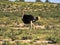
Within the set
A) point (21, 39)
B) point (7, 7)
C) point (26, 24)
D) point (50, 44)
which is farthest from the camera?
point (7, 7)

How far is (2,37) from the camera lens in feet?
58.6

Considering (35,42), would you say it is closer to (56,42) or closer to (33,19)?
(56,42)

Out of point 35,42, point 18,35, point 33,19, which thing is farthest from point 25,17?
point 35,42

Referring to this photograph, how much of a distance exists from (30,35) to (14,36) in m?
0.96

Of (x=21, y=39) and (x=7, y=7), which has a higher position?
(x=21, y=39)

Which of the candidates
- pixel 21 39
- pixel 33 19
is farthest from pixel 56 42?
pixel 33 19

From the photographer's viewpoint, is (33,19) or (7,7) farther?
(7,7)

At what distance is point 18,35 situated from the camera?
1881 cm

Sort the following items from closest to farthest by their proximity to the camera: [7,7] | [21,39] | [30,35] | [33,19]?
[21,39]
[30,35]
[33,19]
[7,7]

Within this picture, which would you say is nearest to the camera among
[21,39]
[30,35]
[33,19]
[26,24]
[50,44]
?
[50,44]

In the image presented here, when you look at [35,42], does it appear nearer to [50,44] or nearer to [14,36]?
[50,44]

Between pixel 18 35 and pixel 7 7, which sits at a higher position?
pixel 18 35

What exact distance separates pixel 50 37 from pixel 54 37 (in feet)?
0.98

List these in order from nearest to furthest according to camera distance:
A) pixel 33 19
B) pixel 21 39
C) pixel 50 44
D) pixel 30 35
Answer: pixel 50 44, pixel 21 39, pixel 30 35, pixel 33 19
